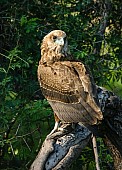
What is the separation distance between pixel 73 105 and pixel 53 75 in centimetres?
36

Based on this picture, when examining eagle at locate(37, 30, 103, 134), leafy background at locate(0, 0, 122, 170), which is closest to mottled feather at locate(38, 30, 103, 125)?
eagle at locate(37, 30, 103, 134)

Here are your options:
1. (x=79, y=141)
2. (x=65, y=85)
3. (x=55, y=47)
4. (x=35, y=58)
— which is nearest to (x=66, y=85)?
(x=65, y=85)

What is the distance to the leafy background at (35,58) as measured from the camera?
574 centimetres

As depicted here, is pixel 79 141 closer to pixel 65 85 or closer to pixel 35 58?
pixel 65 85

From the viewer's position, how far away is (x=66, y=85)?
448 cm

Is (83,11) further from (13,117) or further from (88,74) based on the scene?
(88,74)

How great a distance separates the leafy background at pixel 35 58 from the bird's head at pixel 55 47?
563mm

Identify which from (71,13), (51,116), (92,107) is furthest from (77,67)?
(71,13)

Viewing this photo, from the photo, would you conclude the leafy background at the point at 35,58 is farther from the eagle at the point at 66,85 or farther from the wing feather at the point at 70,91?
the wing feather at the point at 70,91

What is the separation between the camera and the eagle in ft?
13.6

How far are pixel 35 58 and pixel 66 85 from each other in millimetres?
1743

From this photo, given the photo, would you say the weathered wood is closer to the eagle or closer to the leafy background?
the eagle

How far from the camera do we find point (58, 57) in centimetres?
479

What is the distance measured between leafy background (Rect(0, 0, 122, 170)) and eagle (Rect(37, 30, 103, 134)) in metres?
0.65
